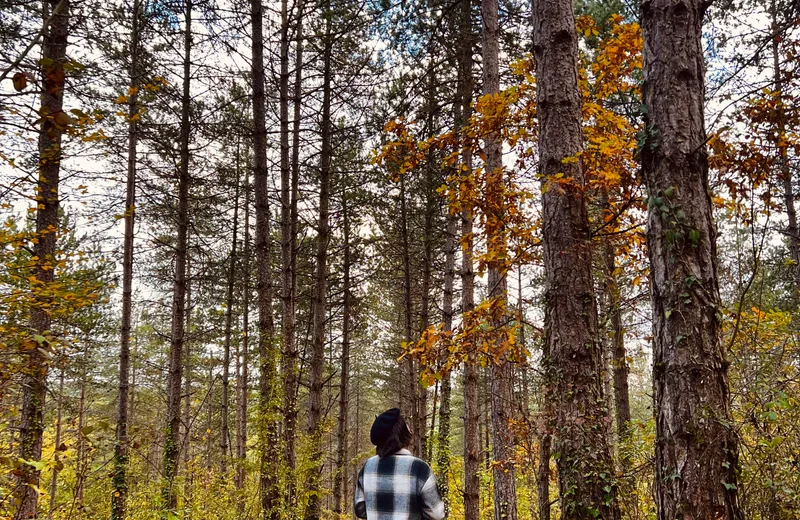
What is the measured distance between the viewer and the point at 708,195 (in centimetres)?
280

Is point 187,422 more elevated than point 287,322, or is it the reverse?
point 287,322

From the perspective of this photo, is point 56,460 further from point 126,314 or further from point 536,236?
point 126,314

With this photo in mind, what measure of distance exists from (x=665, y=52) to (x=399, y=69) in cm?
919

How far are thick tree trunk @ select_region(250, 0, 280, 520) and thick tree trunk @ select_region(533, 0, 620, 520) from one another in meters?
5.07

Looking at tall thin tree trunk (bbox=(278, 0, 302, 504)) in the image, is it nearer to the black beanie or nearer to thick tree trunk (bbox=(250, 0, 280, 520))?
thick tree trunk (bbox=(250, 0, 280, 520))

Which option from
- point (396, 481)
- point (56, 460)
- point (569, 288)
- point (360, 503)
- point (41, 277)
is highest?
point (41, 277)

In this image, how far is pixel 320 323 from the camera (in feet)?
34.2

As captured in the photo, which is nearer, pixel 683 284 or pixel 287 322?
pixel 683 284

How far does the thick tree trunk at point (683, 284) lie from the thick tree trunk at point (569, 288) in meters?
0.77

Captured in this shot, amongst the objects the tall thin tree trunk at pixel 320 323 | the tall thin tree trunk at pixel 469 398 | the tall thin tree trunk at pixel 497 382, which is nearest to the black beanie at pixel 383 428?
the tall thin tree trunk at pixel 497 382

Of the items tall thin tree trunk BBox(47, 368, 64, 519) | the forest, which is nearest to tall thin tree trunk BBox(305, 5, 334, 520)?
the forest

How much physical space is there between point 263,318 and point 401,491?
5079mm

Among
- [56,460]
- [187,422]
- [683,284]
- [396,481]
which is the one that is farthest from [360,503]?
[187,422]

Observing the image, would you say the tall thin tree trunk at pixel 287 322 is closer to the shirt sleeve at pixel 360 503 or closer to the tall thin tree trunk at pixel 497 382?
the tall thin tree trunk at pixel 497 382
